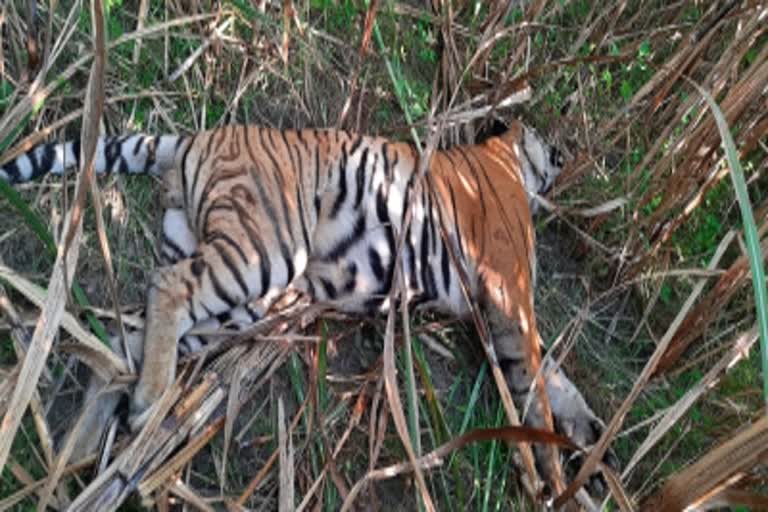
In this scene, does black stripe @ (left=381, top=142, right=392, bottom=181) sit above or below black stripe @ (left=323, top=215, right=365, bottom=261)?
above

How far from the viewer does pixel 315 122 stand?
333 cm

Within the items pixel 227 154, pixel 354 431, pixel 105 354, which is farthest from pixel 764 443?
pixel 227 154

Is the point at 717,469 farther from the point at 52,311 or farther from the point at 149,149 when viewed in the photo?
the point at 149,149

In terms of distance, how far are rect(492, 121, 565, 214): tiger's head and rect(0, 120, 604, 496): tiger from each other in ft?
0.62

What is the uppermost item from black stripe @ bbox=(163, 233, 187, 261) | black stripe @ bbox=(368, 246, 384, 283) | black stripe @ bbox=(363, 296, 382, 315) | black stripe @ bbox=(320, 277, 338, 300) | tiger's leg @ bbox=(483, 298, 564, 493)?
black stripe @ bbox=(163, 233, 187, 261)

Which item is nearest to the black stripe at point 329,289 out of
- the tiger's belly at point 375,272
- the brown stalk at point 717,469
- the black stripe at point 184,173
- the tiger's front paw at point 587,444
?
the tiger's belly at point 375,272

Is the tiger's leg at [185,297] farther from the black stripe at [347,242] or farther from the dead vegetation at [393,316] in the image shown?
the black stripe at [347,242]

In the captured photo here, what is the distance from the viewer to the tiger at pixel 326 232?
2.64m

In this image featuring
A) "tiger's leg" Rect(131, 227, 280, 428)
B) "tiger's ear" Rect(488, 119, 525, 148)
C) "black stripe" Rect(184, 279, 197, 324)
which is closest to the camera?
"tiger's leg" Rect(131, 227, 280, 428)

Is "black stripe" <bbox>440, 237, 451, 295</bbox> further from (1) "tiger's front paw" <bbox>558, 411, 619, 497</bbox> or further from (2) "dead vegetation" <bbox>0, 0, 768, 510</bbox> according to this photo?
(1) "tiger's front paw" <bbox>558, 411, 619, 497</bbox>

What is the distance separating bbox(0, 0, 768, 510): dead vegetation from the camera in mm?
2301

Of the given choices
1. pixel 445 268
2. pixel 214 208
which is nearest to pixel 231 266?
pixel 214 208

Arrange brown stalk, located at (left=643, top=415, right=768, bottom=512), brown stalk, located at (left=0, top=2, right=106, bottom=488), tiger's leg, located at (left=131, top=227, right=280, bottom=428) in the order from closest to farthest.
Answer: brown stalk, located at (left=643, top=415, right=768, bottom=512)
brown stalk, located at (left=0, top=2, right=106, bottom=488)
tiger's leg, located at (left=131, top=227, right=280, bottom=428)

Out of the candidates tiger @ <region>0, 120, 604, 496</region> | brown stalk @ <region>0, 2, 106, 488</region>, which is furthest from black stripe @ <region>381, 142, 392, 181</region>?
brown stalk @ <region>0, 2, 106, 488</region>
